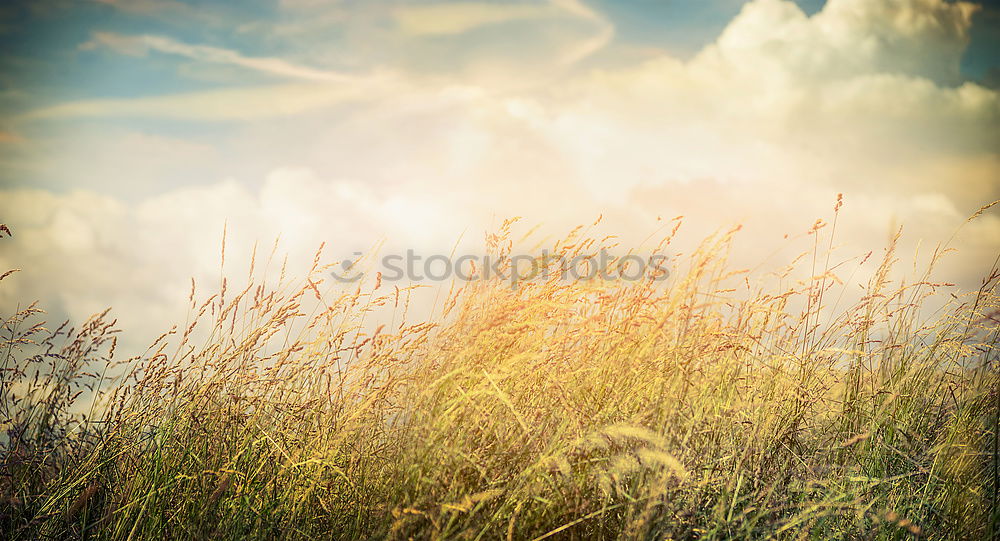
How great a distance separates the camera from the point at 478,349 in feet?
7.84

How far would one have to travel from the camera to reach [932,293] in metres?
3.31

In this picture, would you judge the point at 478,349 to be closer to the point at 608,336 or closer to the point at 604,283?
the point at 608,336

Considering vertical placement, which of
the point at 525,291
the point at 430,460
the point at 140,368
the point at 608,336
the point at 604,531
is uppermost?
the point at 525,291

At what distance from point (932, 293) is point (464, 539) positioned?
2918mm

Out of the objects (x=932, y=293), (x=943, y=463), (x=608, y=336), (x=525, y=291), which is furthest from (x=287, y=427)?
(x=932, y=293)


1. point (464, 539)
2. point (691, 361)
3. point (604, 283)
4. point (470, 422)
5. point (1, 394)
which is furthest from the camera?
point (604, 283)

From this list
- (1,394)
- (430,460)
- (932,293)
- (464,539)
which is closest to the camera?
(464,539)

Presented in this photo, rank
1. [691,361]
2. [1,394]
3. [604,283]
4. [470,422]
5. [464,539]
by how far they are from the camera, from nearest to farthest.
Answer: [464,539]
[470,422]
[691,361]
[1,394]
[604,283]

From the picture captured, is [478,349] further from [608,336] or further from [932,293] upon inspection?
[932,293]

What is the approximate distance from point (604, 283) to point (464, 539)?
4.44ft

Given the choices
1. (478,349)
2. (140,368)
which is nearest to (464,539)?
(478,349)

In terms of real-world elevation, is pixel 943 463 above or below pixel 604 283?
below

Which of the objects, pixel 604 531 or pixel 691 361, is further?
pixel 691 361

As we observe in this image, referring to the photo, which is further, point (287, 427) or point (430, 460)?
point (287, 427)
